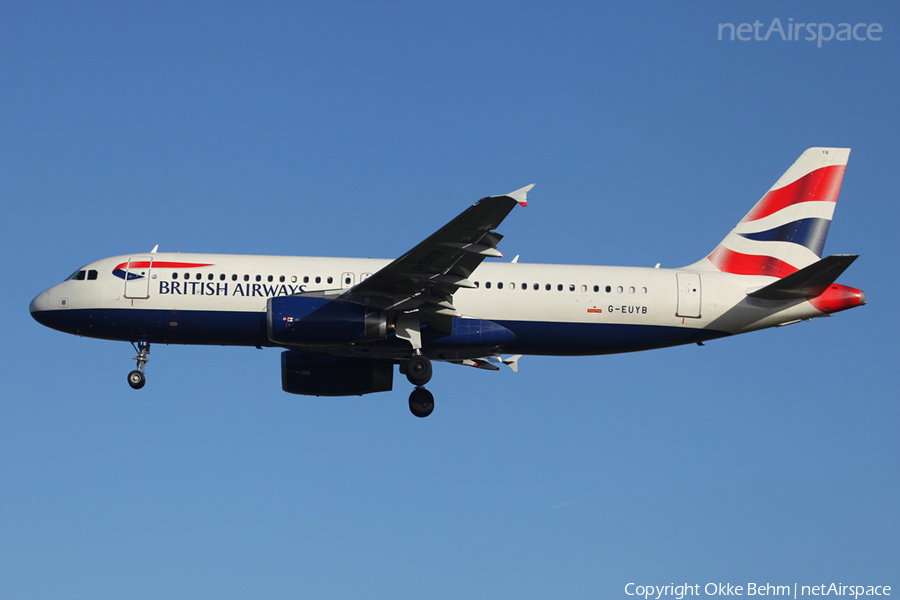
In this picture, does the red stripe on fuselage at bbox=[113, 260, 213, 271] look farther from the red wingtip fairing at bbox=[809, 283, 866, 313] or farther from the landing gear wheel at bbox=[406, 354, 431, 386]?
the red wingtip fairing at bbox=[809, 283, 866, 313]

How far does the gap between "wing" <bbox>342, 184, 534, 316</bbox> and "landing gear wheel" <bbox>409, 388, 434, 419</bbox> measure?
11.1ft

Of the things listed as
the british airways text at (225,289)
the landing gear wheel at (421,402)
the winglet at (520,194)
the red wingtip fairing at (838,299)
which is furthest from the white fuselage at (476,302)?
the winglet at (520,194)

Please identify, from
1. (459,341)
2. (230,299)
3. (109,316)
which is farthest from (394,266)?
(109,316)

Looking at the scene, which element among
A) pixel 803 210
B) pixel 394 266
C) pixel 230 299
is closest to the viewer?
pixel 394 266

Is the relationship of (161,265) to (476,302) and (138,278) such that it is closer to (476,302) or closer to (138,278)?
(138,278)

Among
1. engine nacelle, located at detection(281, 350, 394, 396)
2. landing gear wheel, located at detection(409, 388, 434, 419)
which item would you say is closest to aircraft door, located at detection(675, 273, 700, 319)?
landing gear wheel, located at detection(409, 388, 434, 419)

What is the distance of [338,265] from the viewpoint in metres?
31.2

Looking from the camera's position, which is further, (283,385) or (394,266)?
(283,385)

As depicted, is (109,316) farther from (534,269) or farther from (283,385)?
(534,269)

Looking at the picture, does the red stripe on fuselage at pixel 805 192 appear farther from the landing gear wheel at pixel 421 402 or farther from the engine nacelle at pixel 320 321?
the engine nacelle at pixel 320 321

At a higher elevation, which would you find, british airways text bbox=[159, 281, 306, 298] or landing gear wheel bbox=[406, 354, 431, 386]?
british airways text bbox=[159, 281, 306, 298]

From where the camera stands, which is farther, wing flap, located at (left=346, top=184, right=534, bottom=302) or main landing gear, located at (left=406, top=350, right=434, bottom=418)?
main landing gear, located at (left=406, top=350, right=434, bottom=418)

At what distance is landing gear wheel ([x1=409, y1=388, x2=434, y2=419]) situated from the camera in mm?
31859

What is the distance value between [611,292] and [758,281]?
5121mm
